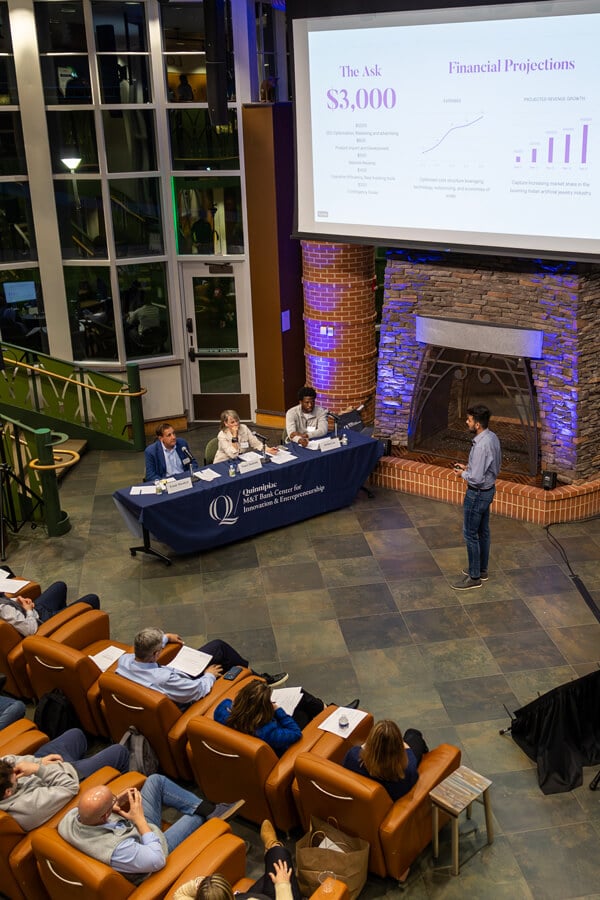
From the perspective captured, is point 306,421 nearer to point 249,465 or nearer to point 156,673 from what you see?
point 249,465

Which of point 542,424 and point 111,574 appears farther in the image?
point 542,424

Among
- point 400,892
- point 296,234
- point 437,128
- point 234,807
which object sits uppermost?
point 437,128

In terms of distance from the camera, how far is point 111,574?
323 inches

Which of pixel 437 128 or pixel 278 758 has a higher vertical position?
pixel 437 128

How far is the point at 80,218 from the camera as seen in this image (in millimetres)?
11023

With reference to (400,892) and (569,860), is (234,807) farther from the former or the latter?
(569,860)

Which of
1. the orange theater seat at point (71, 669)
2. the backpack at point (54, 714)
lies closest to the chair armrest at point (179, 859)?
the orange theater seat at point (71, 669)

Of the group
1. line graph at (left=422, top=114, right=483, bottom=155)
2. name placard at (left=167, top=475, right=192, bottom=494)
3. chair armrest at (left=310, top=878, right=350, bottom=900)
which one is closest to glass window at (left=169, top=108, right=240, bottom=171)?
line graph at (left=422, top=114, right=483, bottom=155)

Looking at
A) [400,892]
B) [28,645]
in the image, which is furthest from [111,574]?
[400,892]

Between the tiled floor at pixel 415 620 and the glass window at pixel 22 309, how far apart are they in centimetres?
245

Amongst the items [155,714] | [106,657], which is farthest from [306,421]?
[155,714]

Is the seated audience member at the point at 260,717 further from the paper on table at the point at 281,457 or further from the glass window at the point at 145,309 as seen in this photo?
the glass window at the point at 145,309

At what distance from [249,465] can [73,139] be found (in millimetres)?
4848

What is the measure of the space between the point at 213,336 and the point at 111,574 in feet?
14.3
